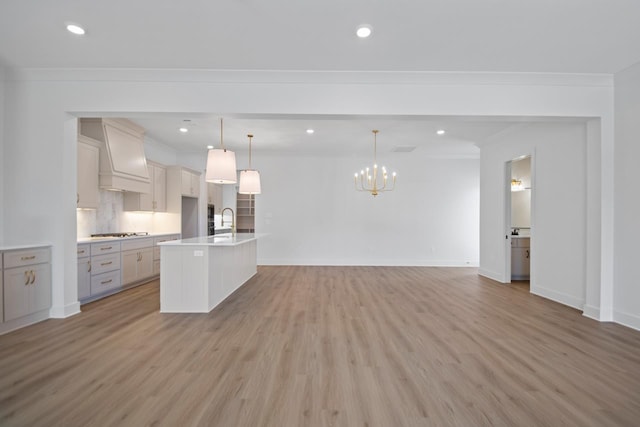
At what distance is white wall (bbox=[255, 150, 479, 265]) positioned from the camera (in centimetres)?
775

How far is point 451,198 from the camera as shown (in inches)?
309

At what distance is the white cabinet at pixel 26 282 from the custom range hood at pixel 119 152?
164cm

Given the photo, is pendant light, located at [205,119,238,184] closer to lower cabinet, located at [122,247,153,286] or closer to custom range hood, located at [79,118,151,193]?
custom range hood, located at [79,118,151,193]

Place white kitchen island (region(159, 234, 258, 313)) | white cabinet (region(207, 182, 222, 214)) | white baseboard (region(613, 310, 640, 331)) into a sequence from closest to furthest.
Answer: white baseboard (region(613, 310, 640, 331))
white kitchen island (region(159, 234, 258, 313))
white cabinet (region(207, 182, 222, 214))

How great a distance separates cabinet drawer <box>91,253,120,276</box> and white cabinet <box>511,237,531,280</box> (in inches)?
278

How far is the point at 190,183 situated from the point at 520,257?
716 cm

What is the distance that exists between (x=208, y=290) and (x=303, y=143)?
154 inches

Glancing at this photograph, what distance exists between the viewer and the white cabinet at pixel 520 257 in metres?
5.82

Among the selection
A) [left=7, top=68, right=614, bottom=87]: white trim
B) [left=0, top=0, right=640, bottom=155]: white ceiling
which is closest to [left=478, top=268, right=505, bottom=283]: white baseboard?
[left=7, top=68, right=614, bottom=87]: white trim

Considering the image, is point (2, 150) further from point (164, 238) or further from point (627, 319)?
point (627, 319)

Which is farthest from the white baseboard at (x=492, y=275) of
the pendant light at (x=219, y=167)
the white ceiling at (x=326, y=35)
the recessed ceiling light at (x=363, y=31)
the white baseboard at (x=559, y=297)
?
the pendant light at (x=219, y=167)

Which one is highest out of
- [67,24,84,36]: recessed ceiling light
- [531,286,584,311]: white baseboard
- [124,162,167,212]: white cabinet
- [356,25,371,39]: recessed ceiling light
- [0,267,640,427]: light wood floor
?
[67,24,84,36]: recessed ceiling light

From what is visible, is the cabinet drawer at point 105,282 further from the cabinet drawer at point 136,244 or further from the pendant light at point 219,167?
the pendant light at point 219,167

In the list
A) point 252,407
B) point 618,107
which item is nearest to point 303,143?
point 618,107
